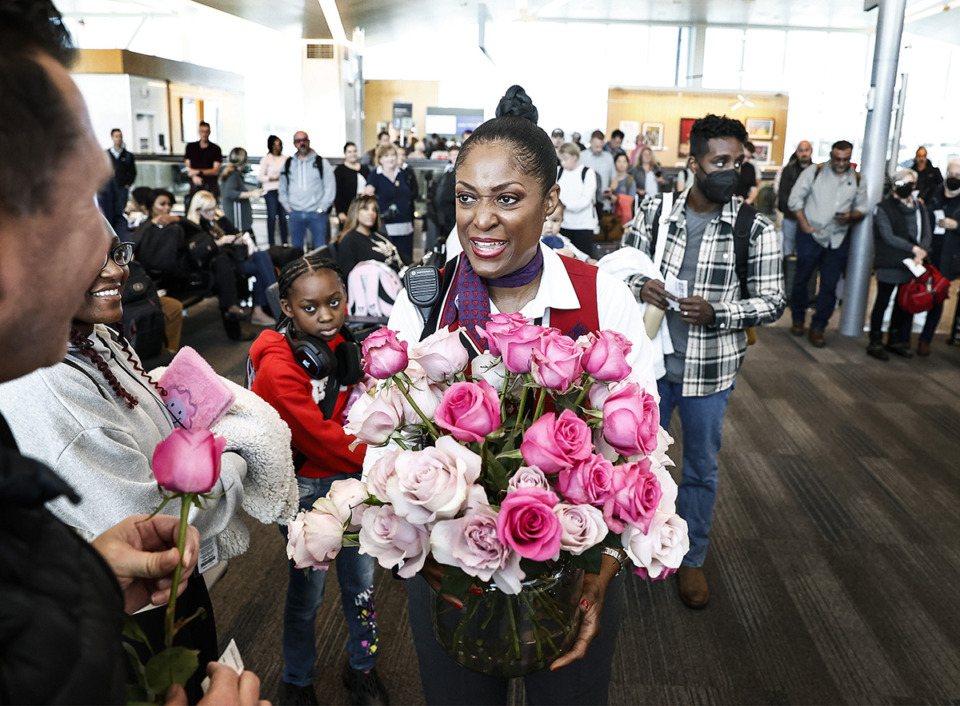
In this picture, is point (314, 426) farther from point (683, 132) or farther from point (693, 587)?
point (683, 132)

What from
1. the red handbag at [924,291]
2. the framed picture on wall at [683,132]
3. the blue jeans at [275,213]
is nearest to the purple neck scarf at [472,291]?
the red handbag at [924,291]

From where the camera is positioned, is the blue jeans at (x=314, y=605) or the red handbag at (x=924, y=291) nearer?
the blue jeans at (x=314, y=605)

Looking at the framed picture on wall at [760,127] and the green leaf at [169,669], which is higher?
the framed picture on wall at [760,127]

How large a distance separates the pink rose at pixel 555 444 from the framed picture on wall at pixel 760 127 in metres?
20.4

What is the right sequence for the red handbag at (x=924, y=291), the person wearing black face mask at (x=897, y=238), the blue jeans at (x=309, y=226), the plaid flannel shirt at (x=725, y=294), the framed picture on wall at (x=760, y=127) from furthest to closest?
the framed picture on wall at (x=760, y=127)
the blue jeans at (x=309, y=226)
the person wearing black face mask at (x=897, y=238)
the red handbag at (x=924, y=291)
the plaid flannel shirt at (x=725, y=294)

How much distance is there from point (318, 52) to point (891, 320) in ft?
54.2

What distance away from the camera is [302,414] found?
6.92ft

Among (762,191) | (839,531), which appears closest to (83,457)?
(839,531)

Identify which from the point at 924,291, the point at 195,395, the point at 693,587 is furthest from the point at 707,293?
the point at 924,291

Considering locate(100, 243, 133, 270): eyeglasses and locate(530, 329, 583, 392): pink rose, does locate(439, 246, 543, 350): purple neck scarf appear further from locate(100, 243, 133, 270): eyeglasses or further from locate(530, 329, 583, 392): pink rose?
locate(100, 243, 133, 270): eyeglasses

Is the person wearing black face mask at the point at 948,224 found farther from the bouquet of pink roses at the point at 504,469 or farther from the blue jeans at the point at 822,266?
the bouquet of pink roses at the point at 504,469

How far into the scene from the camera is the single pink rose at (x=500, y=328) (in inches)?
38.4

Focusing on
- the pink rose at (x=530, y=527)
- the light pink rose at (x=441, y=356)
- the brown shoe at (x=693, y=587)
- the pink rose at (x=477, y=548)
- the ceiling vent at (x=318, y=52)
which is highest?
the ceiling vent at (x=318, y=52)

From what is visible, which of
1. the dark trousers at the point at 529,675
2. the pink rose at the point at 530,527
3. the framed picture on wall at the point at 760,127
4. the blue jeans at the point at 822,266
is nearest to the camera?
the pink rose at the point at 530,527
